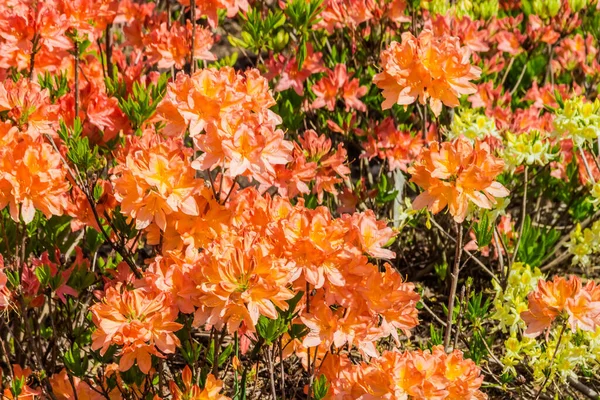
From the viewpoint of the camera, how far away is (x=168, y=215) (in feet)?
7.57

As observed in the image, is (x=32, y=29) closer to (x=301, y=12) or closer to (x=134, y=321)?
(x=301, y=12)

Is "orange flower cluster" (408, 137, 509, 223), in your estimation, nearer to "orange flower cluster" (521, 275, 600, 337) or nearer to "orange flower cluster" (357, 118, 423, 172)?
"orange flower cluster" (521, 275, 600, 337)

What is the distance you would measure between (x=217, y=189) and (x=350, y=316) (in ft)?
1.92

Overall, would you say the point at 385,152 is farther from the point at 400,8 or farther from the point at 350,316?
the point at 350,316

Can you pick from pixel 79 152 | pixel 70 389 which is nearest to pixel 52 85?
pixel 79 152

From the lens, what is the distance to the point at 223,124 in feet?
7.13

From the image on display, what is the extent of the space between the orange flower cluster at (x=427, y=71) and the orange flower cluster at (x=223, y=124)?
42 cm

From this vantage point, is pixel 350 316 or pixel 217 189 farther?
pixel 217 189

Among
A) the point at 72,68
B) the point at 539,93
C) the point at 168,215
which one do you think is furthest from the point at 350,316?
the point at 539,93

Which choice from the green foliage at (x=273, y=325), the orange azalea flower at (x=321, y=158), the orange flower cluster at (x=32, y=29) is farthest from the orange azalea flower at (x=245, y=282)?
the orange flower cluster at (x=32, y=29)

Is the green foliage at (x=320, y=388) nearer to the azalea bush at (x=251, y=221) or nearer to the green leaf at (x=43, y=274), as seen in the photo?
the azalea bush at (x=251, y=221)

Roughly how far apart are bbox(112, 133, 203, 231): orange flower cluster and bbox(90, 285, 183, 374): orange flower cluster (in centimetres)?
19

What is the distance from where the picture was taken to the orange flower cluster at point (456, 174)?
222cm

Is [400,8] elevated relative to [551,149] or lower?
elevated
